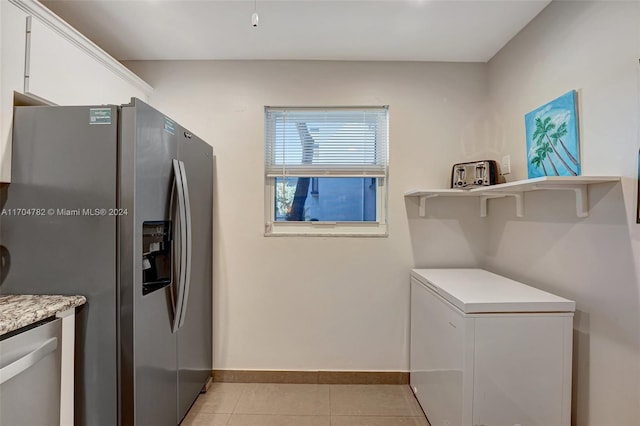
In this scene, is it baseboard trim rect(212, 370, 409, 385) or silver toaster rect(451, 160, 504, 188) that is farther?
baseboard trim rect(212, 370, 409, 385)

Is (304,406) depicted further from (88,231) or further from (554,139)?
(554,139)

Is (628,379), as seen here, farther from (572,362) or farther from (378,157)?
(378,157)

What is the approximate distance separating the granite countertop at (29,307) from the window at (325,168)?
134cm

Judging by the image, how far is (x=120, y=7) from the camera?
1695 millimetres

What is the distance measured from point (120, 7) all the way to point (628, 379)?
3.16 meters

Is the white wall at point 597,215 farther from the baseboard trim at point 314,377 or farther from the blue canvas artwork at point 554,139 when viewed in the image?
the baseboard trim at point 314,377

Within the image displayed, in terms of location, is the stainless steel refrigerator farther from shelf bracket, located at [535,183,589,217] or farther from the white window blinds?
shelf bracket, located at [535,183,589,217]

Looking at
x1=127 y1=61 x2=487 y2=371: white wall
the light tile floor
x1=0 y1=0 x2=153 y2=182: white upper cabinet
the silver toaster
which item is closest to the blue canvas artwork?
the silver toaster

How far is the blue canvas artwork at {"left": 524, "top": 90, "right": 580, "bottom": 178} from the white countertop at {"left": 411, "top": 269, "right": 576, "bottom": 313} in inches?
25.7

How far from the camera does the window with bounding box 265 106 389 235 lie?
2355mm

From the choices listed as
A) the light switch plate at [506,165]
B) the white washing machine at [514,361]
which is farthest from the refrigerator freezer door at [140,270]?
the light switch plate at [506,165]

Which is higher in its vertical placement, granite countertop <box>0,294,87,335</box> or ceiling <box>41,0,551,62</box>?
ceiling <box>41,0,551,62</box>

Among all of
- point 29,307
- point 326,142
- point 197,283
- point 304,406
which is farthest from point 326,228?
point 29,307

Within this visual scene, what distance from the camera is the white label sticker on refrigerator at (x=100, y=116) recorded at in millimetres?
1287
